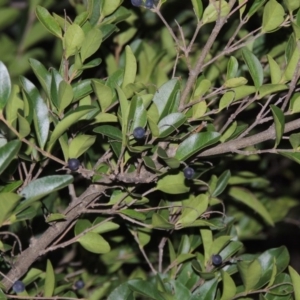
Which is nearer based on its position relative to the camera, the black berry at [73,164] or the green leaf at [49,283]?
the black berry at [73,164]

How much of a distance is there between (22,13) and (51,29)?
34.9 inches

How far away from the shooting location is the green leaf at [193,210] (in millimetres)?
1124

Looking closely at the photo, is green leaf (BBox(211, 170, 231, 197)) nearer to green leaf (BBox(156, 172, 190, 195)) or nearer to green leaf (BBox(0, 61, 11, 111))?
green leaf (BBox(156, 172, 190, 195))

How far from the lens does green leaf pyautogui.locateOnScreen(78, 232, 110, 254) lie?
3.51 ft

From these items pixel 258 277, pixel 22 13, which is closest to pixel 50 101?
pixel 258 277

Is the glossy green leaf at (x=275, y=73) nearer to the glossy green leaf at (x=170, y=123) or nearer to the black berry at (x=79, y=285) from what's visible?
the glossy green leaf at (x=170, y=123)

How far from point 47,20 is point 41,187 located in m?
0.27

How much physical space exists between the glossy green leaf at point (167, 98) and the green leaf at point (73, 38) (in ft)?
0.44

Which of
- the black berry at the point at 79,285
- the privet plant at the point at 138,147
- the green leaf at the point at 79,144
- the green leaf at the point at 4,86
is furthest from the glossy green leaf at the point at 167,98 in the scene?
the black berry at the point at 79,285

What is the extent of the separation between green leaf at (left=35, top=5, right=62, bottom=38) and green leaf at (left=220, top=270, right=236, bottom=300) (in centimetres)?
45

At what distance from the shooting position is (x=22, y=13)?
191 centimetres

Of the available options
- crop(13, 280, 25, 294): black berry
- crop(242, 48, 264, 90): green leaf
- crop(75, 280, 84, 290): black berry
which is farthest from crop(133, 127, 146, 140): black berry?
crop(75, 280, 84, 290): black berry

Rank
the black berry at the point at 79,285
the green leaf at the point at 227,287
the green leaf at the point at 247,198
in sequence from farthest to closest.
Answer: the green leaf at the point at 247,198, the black berry at the point at 79,285, the green leaf at the point at 227,287

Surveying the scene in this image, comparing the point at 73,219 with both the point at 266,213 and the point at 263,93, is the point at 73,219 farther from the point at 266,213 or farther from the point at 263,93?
the point at 266,213
